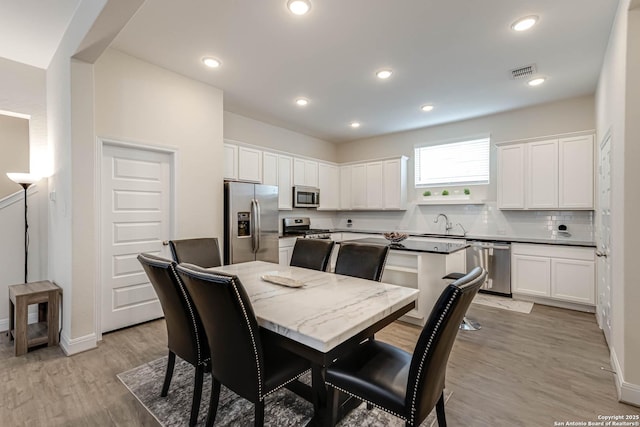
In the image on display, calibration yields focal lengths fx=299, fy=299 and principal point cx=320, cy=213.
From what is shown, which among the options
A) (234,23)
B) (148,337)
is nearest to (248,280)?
(148,337)

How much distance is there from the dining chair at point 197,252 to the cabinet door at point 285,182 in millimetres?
2263

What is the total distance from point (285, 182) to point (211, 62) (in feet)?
8.06

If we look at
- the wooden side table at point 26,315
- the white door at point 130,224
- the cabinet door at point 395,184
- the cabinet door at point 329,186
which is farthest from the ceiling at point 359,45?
the wooden side table at point 26,315

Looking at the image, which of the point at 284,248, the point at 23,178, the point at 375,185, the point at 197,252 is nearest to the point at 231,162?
the point at 284,248

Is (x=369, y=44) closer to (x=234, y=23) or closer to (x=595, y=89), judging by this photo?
(x=234, y=23)

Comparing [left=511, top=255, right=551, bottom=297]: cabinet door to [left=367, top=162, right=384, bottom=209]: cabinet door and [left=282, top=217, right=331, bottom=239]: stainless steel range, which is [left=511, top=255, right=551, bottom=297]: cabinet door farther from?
[left=282, top=217, right=331, bottom=239]: stainless steel range

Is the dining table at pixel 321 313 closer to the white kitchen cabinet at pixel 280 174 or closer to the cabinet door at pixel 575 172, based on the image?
the white kitchen cabinet at pixel 280 174

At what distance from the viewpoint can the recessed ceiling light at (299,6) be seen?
7.55ft

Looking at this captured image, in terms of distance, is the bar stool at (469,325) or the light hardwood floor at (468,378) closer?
the light hardwood floor at (468,378)

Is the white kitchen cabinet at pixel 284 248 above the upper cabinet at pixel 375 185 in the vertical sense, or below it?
below

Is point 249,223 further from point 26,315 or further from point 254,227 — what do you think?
point 26,315

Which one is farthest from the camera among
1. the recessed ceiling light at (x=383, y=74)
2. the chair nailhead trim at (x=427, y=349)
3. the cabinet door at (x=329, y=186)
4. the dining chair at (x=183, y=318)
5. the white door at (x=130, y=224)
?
the cabinet door at (x=329, y=186)

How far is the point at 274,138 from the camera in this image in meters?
5.62

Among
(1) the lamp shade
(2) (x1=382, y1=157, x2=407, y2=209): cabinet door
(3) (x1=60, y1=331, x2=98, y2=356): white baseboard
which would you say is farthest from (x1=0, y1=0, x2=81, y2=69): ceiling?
(2) (x1=382, y1=157, x2=407, y2=209): cabinet door
